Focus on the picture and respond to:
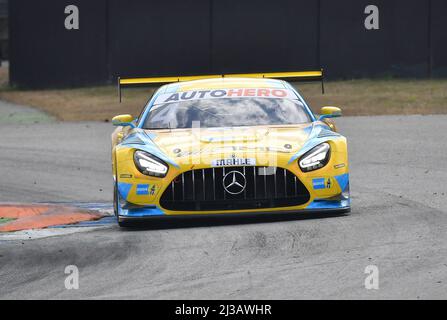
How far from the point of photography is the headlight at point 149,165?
1025cm

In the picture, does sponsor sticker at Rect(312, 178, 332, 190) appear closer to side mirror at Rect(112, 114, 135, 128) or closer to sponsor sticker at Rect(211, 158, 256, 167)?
sponsor sticker at Rect(211, 158, 256, 167)

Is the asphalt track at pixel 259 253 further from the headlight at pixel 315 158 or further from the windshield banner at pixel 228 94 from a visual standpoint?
the windshield banner at pixel 228 94

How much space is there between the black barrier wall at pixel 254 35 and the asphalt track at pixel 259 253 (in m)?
16.7

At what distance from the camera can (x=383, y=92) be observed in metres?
27.0

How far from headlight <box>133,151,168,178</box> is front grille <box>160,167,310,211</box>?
0.14 metres

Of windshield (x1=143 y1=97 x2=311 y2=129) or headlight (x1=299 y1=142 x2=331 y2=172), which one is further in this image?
A: windshield (x1=143 y1=97 x2=311 y2=129)

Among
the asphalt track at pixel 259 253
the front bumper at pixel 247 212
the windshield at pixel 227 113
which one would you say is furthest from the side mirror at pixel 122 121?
the front bumper at pixel 247 212

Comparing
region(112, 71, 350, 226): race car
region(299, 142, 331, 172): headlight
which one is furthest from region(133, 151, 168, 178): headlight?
region(299, 142, 331, 172): headlight

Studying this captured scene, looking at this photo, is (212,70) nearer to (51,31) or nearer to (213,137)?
(51,31)

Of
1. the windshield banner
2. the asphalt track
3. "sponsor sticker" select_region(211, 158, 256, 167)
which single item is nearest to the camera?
the asphalt track

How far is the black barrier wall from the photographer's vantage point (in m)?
30.3

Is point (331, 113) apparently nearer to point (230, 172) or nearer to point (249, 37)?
point (230, 172)

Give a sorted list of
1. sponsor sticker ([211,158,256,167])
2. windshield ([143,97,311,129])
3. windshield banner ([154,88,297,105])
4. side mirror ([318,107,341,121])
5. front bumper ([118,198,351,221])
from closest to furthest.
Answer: sponsor sticker ([211,158,256,167]) → front bumper ([118,198,351,221]) → windshield ([143,97,311,129]) → side mirror ([318,107,341,121]) → windshield banner ([154,88,297,105])

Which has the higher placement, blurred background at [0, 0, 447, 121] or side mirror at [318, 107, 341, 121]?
blurred background at [0, 0, 447, 121]
